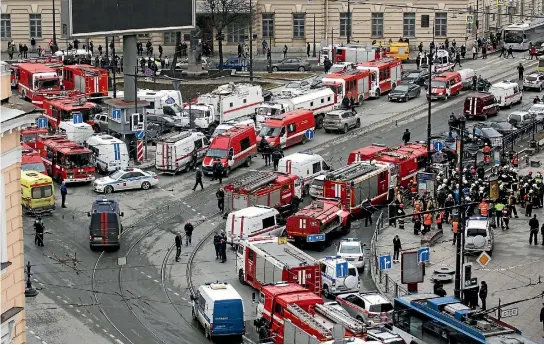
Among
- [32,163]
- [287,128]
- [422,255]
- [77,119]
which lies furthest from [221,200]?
[77,119]

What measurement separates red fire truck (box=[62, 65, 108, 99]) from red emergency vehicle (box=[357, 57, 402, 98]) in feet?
57.5

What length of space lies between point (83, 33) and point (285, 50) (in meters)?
37.3

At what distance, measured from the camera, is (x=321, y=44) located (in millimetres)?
109938

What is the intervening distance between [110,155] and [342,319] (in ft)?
99.7

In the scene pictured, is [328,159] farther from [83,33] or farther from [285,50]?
[285,50]

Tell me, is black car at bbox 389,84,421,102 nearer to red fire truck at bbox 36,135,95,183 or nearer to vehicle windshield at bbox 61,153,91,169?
red fire truck at bbox 36,135,95,183

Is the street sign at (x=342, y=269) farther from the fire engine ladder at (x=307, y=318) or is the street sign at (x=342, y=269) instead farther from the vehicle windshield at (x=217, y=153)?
the vehicle windshield at (x=217, y=153)

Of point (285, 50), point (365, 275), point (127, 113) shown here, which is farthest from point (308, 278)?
point (285, 50)

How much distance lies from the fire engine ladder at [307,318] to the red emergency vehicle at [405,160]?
22.1 m

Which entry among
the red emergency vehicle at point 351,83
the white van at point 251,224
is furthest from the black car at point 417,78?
the white van at point 251,224

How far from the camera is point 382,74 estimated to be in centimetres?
9188

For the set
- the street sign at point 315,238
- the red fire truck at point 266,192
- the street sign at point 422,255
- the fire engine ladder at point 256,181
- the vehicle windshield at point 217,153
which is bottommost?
the street sign at point 315,238

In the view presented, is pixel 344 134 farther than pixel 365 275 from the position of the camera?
Yes

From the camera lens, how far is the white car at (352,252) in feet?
183
